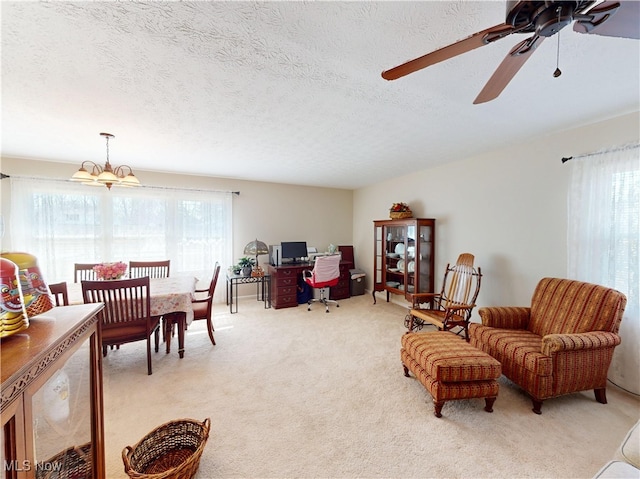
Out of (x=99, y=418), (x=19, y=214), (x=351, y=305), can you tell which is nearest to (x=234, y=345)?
(x=99, y=418)

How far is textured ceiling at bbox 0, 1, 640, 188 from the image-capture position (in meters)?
1.16

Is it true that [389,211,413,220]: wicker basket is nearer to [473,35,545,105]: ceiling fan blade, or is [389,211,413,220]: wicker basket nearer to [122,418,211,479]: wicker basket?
[473,35,545,105]: ceiling fan blade

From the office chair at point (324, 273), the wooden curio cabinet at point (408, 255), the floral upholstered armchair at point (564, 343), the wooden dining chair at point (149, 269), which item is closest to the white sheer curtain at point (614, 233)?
the floral upholstered armchair at point (564, 343)

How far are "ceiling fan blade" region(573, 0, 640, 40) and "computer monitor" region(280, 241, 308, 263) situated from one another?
432cm

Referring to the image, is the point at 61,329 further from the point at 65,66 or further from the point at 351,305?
the point at 351,305

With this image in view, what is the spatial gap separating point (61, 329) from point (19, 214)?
414 cm

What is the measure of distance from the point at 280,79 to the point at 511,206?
290cm

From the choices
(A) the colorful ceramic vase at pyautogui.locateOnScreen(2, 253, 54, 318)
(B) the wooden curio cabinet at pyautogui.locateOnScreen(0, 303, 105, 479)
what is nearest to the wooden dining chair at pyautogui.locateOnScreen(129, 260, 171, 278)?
(B) the wooden curio cabinet at pyautogui.locateOnScreen(0, 303, 105, 479)

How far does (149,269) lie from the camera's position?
3.43 metres

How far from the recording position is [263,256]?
16.5 feet

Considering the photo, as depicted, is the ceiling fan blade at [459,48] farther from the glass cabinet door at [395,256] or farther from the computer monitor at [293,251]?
the computer monitor at [293,251]

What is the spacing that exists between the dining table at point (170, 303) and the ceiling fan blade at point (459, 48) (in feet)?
8.64

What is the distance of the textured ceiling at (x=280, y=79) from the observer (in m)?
1.16

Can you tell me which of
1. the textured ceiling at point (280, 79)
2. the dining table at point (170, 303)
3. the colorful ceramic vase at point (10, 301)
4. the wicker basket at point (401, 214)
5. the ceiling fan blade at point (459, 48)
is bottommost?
the dining table at point (170, 303)
